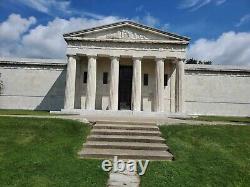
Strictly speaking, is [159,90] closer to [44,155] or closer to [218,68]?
[218,68]

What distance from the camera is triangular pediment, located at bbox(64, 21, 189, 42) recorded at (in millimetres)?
32656

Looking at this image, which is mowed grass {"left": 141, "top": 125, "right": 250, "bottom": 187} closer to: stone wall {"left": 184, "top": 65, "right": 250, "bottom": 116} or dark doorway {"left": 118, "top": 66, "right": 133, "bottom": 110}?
dark doorway {"left": 118, "top": 66, "right": 133, "bottom": 110}

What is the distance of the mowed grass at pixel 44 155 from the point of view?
9.87m

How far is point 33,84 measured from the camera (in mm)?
41625

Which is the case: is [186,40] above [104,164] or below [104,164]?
above

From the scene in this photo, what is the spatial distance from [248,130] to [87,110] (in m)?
17.9

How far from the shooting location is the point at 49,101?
4159 centimetres

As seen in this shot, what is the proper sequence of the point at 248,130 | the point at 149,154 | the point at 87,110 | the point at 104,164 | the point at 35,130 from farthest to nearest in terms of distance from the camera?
the point at 87,110 → the point at 248,130 → the point at 35,130 → the point at 149,154 → the point at 104,164

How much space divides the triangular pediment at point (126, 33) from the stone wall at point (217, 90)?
10811mm

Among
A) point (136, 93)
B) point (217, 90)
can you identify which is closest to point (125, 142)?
point (136, 93)

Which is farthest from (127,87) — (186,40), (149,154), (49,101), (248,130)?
(149,154)

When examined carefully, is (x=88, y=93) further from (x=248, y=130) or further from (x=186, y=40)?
(x=248, y=130)

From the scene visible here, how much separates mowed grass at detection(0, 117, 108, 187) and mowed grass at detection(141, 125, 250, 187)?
240 cm

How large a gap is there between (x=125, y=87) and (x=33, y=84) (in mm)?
14474
